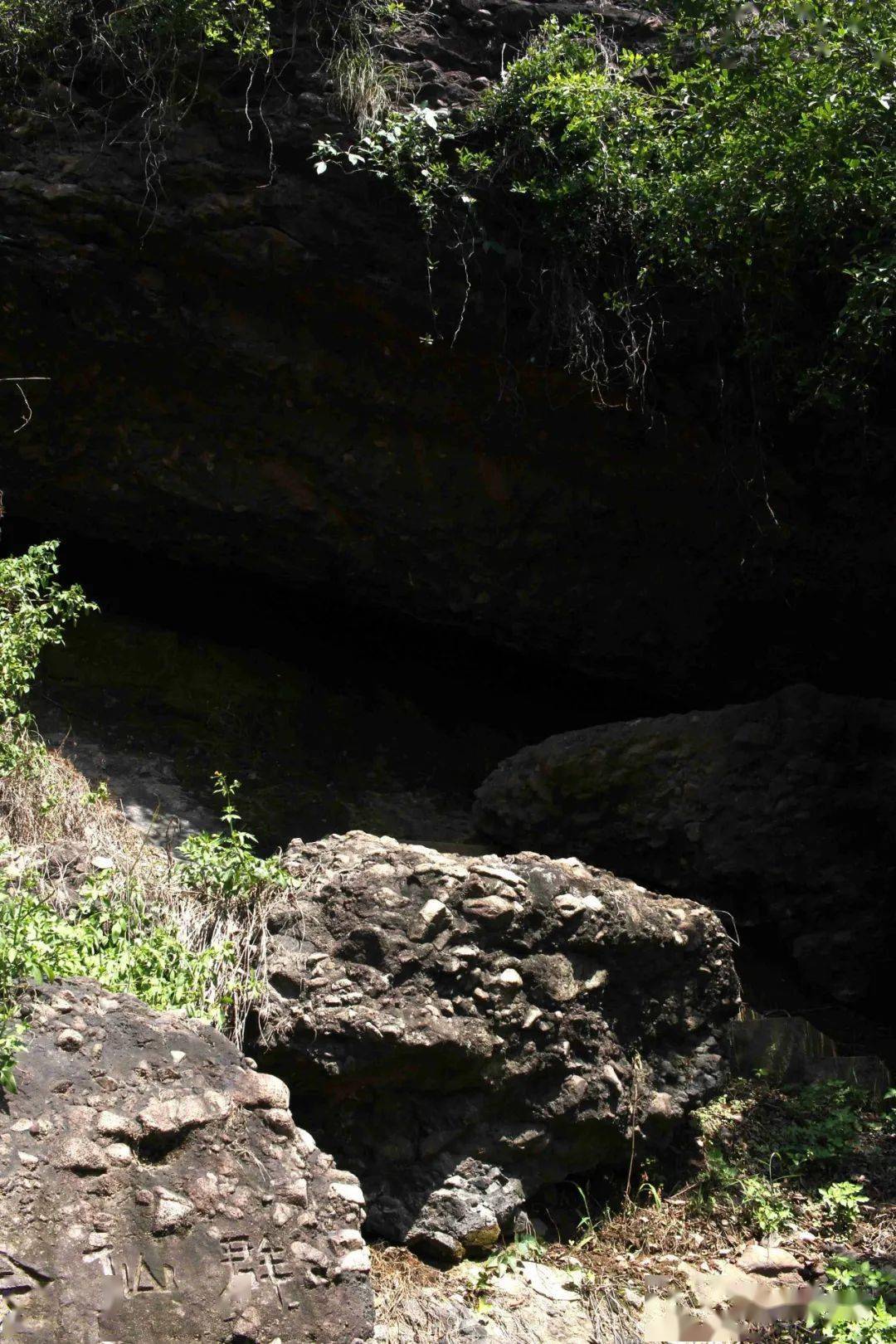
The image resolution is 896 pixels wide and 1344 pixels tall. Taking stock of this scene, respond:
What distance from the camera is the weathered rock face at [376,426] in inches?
198

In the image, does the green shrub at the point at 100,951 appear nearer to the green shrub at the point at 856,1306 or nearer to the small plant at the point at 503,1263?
the small plant at the point at 503,1263

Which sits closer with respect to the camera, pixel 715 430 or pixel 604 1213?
pixel 604 1213

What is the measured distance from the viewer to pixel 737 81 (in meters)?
4.47

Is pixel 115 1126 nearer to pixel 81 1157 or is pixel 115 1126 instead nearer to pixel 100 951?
pixel 81 1157

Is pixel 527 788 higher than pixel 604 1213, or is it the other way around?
pixel 527 788

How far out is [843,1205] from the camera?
3.29m

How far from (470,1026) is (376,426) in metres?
3.21

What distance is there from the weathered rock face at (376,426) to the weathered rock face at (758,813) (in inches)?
34.0

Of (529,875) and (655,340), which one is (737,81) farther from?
(529,875)

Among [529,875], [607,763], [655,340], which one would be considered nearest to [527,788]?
[607,763]

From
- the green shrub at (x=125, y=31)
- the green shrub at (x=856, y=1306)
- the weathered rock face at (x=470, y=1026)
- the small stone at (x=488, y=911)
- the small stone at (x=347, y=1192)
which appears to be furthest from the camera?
the green shrub at (x=125, y=31)

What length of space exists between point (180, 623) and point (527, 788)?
2087 millimetres

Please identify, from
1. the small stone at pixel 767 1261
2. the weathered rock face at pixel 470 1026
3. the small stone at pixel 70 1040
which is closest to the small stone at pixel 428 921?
the weathered rock face at pixel 470 1026

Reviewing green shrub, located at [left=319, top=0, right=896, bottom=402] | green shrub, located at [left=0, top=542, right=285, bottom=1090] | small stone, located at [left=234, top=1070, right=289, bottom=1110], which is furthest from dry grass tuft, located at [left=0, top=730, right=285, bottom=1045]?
green shrub, located at [left=319, top=0, right=896, bottom=402]
